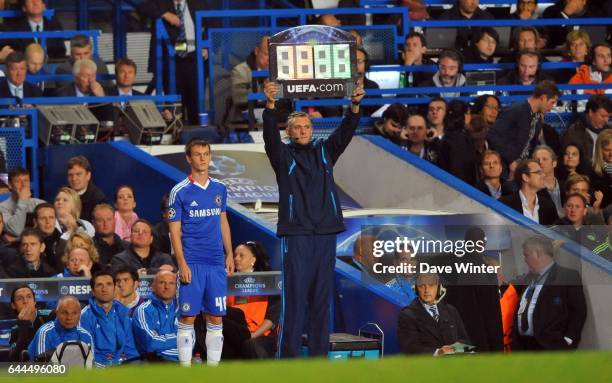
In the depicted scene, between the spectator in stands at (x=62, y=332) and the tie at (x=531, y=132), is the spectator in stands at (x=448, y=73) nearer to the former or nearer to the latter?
the tie at (x=531, y=132)

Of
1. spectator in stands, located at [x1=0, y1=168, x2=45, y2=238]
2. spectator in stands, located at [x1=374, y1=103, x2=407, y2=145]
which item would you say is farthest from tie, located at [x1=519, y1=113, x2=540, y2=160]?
spectator in stands, located at [x1=0, y1=168, x2=45, y2=238]

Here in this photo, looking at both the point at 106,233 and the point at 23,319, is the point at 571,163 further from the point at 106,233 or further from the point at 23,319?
the point at 23,319

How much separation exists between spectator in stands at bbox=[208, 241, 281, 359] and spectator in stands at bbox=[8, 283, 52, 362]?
4.84ft

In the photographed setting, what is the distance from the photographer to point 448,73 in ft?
63.4

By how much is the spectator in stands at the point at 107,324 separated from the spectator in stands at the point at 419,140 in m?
5.68

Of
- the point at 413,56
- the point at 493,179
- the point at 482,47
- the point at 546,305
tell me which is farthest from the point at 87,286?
the point at 482,47

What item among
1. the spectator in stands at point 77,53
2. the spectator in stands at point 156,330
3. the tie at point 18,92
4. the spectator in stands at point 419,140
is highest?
the spectator in stands at point 77,53

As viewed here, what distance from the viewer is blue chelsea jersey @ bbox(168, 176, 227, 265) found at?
1243 centimetres

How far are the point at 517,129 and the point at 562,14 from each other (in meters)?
4.39

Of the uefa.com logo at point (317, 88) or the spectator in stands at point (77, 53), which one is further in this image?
the spectator in stands at point (77, 53)

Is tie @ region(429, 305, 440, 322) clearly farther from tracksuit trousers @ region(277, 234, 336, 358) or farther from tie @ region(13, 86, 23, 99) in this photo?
tie @ region(13, 86, 23, 99)

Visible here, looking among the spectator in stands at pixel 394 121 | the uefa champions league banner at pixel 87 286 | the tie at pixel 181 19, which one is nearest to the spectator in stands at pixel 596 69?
the spectator in stands at pixel 394 121

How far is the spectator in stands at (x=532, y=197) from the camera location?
16.2 metres

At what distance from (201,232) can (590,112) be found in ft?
24.0
